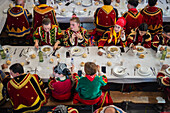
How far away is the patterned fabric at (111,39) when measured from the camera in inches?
173

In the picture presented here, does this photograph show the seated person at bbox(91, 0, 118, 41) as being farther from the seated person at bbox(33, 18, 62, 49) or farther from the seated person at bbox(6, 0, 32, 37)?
the seated person at bbox(6, 0, 32, 37)

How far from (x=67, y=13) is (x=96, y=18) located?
776 millimetres

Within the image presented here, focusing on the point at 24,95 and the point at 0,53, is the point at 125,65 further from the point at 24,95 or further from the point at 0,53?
the point at 0,53

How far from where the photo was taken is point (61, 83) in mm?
3320

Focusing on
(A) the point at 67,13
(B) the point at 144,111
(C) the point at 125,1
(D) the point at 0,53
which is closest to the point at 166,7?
(C) the point at 125,1

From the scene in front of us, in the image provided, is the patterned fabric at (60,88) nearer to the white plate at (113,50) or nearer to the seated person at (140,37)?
the white plate at (113,50)

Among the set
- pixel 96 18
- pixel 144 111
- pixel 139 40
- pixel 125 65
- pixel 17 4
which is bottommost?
pixel 144 111

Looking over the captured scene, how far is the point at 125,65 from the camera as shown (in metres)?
3.87

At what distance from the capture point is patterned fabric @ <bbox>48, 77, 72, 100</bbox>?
10.9 feet

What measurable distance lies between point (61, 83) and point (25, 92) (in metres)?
0.53

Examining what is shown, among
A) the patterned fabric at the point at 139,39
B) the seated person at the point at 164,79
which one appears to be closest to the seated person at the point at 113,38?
the patterned fabric at the point at 139,39

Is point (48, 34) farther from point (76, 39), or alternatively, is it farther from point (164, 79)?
point (164, 79)

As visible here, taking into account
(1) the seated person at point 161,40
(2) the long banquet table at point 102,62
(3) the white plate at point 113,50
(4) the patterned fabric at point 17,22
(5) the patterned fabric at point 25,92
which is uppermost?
(4) the patterned fabric at point 17,22

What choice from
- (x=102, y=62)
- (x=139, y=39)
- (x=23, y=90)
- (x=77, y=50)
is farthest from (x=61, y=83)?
(x=139, y=39)
